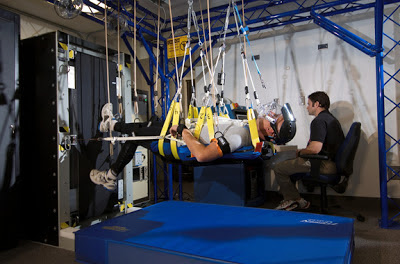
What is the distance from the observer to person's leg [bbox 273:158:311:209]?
3.90 meters

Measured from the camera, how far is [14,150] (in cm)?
298

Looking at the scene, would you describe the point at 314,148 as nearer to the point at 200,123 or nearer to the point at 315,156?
the point at 315,156

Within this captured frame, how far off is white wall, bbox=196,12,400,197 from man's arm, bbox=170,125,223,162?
3.26 metres

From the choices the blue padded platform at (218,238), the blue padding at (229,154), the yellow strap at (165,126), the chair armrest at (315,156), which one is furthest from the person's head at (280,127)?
the chair armrest at (315,156)

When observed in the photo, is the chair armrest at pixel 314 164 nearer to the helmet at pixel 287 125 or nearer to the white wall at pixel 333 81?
the helmet at pixel 287 125

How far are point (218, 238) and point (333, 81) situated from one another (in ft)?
13.3

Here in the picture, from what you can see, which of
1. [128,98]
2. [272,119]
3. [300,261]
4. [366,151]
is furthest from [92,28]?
[300,261]

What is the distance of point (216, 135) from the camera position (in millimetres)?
2602

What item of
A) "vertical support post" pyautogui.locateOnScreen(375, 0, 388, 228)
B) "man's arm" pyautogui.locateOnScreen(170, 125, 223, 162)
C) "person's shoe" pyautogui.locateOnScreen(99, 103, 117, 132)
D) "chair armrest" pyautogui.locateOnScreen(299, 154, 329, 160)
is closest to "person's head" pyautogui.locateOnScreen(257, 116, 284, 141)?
"man's arm" pyautogui.locateOnScreen(170, 125, 223, 162)

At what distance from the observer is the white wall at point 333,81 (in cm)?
469

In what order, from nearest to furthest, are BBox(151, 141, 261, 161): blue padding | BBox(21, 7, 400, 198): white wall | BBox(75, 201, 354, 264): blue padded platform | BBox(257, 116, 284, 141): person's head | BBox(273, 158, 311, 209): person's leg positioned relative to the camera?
BBox(75, 201, 354, 264): blue padded platform
BBox(151, 141, 261, 161): blue padding
BBox(257, 116, 284, 141): person's head
BBox(273, 158, 311, 209): person's leg
BBox(21, 7, 400, 198): white wall

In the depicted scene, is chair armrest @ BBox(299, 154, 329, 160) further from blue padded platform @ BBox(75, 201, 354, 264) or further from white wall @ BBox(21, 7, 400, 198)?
white wall @ BBox(21, 7, 400, 198)

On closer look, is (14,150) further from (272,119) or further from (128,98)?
(272,119)

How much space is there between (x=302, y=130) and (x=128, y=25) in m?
3.64
